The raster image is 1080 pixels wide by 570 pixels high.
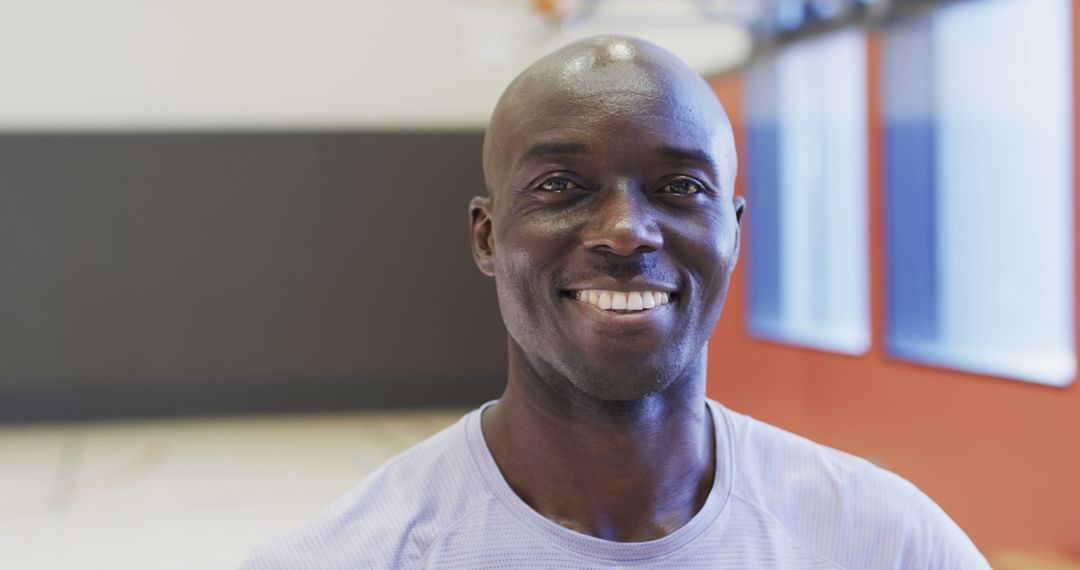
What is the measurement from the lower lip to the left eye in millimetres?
110

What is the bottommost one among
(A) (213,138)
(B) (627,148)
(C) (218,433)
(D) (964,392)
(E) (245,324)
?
(C) (218,433)

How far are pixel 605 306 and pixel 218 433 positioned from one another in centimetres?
497

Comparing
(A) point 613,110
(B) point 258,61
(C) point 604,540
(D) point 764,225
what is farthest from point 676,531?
(B) point 258,61

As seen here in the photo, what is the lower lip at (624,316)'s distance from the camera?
1.00 meters

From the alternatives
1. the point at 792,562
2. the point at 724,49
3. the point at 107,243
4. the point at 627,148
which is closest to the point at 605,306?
the point at 627,148

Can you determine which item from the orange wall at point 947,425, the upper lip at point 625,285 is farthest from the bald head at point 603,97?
the orange wall at point 947,425

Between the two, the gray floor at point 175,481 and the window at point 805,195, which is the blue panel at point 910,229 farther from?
the gray floor at point 175,481

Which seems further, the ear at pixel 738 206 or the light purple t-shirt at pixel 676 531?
the ear at pixel 738 206

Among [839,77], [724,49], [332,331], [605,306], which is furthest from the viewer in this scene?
[332,331]

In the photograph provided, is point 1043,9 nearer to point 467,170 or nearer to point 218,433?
point 467,170

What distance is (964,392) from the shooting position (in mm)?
3422

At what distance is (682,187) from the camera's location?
Answer: 1043 mm

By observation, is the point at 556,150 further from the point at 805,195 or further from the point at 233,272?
the point at 233,272

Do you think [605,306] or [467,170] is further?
[467,170]
